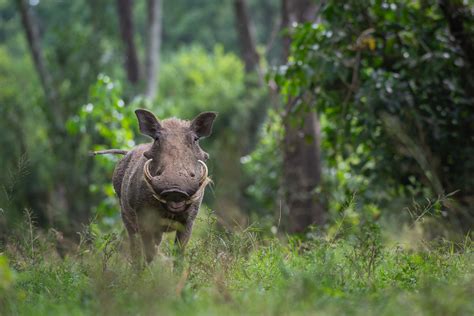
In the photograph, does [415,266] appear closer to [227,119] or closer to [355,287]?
[355,287]

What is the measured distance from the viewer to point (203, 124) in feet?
22.3

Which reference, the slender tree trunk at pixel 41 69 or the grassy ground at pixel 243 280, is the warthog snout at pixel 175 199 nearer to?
the grassy ground at pixel 243 280

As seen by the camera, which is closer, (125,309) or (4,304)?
(125,309)

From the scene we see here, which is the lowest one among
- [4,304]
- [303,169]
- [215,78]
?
[215,78]

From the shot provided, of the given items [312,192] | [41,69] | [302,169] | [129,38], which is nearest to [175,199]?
[312,192]

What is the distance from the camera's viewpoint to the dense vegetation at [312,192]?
5.02 metres

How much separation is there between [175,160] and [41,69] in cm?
1516

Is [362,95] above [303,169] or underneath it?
above

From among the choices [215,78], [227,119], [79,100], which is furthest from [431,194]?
[215,78]

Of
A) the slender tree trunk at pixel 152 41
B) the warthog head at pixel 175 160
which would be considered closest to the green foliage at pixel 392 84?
the warthog head at pixel 175 160

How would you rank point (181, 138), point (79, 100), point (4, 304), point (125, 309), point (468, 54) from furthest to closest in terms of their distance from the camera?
1. point (79, 100)
2. point (468, 54)
3. point (181, 138)
4. point (4, 304)
5. point (125, 309)

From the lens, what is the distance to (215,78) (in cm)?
3525

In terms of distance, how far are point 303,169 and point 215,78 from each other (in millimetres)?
21683

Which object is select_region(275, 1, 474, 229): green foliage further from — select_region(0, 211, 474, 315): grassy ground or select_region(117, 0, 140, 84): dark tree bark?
select_region(117, 0, 140, 84): dark tree bark
